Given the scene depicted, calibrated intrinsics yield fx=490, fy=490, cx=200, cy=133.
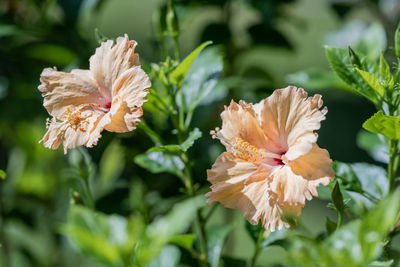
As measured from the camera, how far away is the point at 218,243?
0.94 m

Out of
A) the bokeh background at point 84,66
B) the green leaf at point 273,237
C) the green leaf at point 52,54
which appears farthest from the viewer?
the green leaf at point 52,54

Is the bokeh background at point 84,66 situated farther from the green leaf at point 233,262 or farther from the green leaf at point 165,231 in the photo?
the green leaf at point 165,231

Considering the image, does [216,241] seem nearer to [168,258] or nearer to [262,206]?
[168,258]

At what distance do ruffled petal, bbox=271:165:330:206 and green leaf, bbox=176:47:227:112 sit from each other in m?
0.29

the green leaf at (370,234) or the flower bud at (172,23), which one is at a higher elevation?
the flower bud at (172,23)

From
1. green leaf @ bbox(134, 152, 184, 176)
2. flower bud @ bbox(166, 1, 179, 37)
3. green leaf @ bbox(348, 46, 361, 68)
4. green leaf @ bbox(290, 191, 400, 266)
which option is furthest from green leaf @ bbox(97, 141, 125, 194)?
green leaf @ bbox(290, 191, 400, 266)

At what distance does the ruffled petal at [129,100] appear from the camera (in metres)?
0.70

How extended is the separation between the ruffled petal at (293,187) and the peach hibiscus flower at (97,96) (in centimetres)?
22

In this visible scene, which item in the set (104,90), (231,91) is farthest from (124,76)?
(231,91)

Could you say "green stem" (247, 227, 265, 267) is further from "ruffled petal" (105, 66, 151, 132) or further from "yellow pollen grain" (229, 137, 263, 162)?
"ruffled petal" (105, 66, 151, 132)

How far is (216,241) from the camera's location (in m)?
0.95

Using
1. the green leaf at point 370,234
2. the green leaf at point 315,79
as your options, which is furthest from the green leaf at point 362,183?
the green leaf at point 370,234

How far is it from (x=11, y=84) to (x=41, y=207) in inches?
15.4

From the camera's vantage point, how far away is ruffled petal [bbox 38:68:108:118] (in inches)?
31.2
